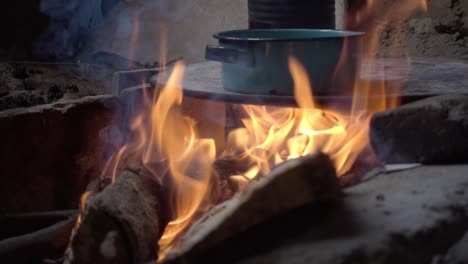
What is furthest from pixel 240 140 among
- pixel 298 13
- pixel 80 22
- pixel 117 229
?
pixel 80 22

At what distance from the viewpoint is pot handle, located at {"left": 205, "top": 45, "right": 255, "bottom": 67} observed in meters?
1.83

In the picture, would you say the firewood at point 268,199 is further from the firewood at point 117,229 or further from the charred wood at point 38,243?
the charred wood at point 38,243

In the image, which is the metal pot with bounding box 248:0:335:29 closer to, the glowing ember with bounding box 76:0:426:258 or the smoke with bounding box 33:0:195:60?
the glowing ember with bounding box 76:0:426:258

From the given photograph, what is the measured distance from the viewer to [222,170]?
2.14 meters

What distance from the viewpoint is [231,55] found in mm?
1843

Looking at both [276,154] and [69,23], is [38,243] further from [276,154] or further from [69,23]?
[69,23]

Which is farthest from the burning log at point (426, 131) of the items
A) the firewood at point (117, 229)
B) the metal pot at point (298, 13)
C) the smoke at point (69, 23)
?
the smoke at point (69, 23)

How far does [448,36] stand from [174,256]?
203cm

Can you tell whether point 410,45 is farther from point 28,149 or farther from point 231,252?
point 231,252

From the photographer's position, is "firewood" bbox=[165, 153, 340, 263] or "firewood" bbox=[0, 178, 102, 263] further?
"firewood" bbox=[0, 178, 102, 263]

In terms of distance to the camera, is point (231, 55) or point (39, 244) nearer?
point (231, 55)

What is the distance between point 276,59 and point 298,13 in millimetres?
1721

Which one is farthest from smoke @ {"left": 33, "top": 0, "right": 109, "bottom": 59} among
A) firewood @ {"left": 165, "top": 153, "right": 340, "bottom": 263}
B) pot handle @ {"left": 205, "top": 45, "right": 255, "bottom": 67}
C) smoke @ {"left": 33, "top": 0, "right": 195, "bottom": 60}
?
firewood @ {"left": 165, "top": 153, "right": 340, "bottom": 263}

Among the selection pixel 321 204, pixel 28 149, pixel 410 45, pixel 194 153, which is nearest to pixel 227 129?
pixel 194 153
